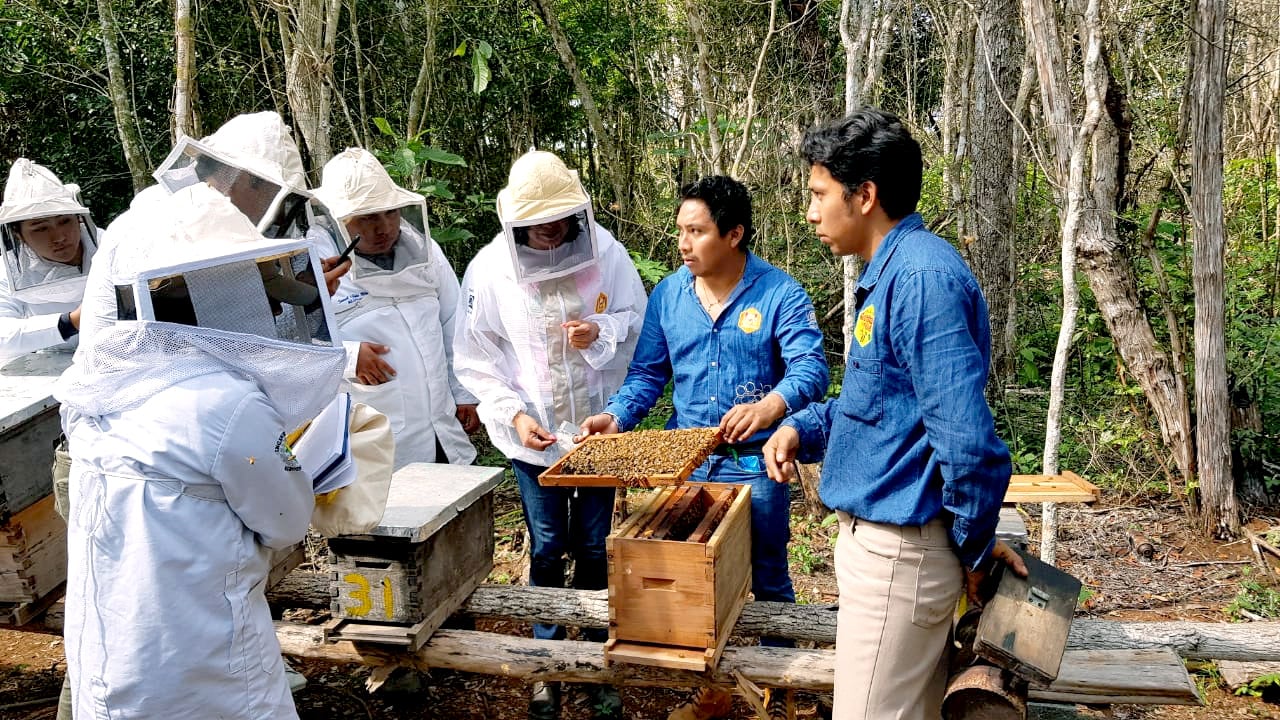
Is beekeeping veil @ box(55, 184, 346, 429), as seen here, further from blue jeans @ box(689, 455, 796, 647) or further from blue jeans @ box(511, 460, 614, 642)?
blue jeans @ box(689, 455, 796, 647)

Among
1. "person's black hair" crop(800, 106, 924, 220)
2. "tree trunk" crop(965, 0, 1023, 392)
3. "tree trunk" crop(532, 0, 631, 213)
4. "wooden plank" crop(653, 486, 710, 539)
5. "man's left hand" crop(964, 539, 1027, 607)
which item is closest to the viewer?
"person's black hair" crop(800, 106, 924, 220)

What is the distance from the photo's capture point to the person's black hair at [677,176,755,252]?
3.15 m

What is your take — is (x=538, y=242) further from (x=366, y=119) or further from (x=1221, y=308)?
(x=366, y=119)

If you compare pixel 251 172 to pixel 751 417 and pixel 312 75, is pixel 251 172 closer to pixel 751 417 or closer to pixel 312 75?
pixel 751 417

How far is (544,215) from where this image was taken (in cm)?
328

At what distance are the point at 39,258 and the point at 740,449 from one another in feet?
10.6

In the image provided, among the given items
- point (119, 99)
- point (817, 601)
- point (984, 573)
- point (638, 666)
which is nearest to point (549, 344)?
point (638, 666)

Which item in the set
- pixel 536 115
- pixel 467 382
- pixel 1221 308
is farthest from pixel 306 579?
pixel 536 115

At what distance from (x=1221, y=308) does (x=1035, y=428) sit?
1.80 meters

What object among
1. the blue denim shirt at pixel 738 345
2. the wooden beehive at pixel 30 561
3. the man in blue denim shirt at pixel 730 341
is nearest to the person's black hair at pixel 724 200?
the man in blue denim shirt at pixel 730 341

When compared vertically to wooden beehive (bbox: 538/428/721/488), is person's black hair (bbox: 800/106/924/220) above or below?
above

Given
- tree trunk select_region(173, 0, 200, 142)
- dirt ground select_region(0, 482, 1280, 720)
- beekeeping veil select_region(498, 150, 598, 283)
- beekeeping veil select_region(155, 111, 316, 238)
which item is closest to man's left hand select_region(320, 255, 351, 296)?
beekeeping veil select_region(155, 111, 316, 238)

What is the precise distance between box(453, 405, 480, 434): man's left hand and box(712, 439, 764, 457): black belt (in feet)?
4.58

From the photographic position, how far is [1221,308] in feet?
16.1
